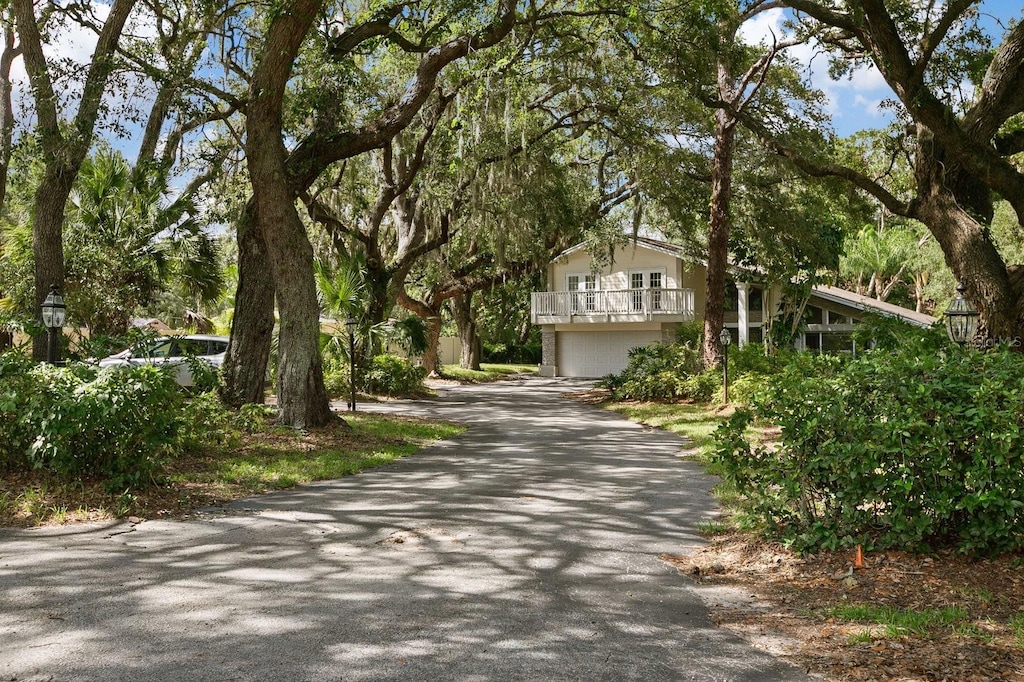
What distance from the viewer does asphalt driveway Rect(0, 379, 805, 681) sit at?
3926 millimetres

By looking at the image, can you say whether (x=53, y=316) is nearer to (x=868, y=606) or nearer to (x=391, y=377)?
(x=868, y=606)

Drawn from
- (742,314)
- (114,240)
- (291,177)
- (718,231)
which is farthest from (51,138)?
(742,314)

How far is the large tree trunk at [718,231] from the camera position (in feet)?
65.1

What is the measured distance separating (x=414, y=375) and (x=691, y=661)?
68.3 ft

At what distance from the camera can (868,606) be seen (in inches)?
190

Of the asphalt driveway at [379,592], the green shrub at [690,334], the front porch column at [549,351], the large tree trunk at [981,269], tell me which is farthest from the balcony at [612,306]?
the asphalt driveway at [379,592]

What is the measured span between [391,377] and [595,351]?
1372 cm

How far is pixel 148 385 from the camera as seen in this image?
7809 millimetres

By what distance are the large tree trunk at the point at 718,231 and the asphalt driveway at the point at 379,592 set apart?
1237 cm

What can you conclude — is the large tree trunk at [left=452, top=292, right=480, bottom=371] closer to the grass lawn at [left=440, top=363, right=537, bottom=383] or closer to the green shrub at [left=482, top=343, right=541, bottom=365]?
the grass lawn at [left=440, top=363, right=537, bottom=383]

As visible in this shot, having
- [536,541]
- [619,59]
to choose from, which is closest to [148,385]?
[536,541]

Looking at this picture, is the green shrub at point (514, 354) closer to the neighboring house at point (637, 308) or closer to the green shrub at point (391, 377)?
the neighboring house at point (637, 308)

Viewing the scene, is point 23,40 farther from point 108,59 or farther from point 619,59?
point 619,59

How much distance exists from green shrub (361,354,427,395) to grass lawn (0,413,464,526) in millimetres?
8044
